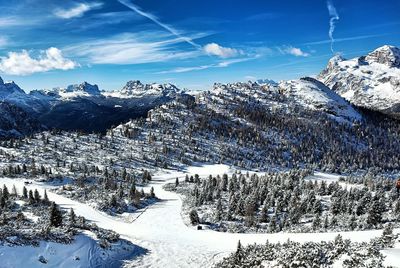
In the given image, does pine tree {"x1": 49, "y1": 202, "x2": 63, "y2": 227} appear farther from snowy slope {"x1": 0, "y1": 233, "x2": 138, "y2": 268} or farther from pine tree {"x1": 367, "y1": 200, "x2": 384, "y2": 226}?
pine tree {"x1": 367, "y1": 200, "x2": 384, "y2": 226}

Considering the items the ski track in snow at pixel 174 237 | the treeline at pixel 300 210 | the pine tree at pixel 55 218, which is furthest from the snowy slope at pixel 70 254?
the treeline at pixel 300 210

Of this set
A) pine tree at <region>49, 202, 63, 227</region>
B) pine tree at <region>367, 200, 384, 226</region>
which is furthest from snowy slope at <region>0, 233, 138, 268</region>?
pine tree at <region>367, 200, 384, 226</region>

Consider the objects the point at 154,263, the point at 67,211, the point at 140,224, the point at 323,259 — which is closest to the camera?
the point at 323,259

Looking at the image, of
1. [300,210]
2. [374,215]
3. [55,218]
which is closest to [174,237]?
[55,218]

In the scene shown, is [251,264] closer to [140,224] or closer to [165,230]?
[165,230]

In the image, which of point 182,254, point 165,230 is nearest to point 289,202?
point 165,230

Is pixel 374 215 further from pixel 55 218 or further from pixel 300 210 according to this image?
pixel 55 218

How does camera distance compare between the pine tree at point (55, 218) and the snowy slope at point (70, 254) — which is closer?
the snowy slope at point (70, 254)

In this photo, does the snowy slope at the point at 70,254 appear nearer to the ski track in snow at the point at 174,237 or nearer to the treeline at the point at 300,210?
the ski track in snow at the point at 174,237

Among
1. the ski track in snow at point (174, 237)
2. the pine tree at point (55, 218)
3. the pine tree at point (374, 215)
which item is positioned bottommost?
the ski track in snow at point (174, 237)
